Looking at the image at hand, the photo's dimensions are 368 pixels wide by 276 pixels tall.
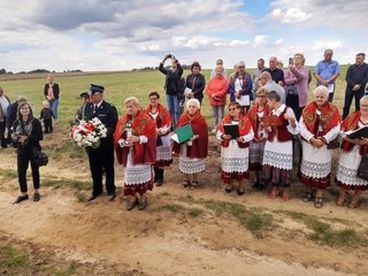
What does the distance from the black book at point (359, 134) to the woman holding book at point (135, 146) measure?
4.00m

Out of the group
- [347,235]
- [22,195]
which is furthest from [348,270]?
[22,195]

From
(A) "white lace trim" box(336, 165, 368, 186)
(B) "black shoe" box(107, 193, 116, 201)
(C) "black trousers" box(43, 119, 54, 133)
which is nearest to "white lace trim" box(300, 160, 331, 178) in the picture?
(A) "white lace trim" box(336, 165, 368, 186)

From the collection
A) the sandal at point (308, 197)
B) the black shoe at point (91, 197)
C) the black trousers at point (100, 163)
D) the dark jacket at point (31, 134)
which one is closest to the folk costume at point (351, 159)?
the sandal at point (308, 197)

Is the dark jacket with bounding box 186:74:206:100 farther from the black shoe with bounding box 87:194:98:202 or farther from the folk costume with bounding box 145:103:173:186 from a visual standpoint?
the black shoe with bounding box 87:194:98:202

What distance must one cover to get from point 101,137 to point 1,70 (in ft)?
283

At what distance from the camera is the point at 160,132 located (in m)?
9.35

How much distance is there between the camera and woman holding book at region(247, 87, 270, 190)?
28.6 feet

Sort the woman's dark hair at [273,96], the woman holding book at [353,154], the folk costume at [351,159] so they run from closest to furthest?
the woman holding book at [353,154] < the folk costume at [351,159] < the woman's dark hair at [273,96]

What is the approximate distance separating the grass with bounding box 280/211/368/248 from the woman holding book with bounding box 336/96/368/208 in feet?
3.87

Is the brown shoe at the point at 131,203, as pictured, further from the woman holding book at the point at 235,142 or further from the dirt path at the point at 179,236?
the woman holding book at the point at 235,142

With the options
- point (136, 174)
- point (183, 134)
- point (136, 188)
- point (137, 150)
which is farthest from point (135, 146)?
point (183, 134)

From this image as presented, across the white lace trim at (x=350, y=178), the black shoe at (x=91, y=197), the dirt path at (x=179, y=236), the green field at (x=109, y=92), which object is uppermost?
the green field at (x=109, y=92)

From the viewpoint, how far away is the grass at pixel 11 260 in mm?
6703

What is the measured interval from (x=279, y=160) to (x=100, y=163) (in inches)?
157
